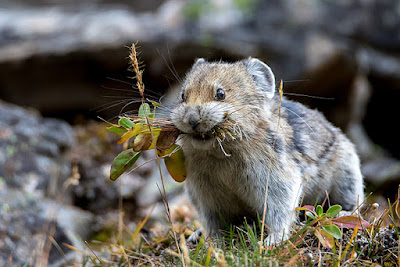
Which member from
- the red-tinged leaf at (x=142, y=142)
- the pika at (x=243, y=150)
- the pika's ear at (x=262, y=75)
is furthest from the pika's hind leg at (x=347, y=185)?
the red-tinged leaf at (x=142, y=142)

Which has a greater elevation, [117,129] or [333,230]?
[117,129]

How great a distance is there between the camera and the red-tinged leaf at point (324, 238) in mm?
4215

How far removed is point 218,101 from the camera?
492cm

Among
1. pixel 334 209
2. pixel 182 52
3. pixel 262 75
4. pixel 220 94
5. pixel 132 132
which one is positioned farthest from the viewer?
pixel 182 52

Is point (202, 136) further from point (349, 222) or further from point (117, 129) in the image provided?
point (349, 222)

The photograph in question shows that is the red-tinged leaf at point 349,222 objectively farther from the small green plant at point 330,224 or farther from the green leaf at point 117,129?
the green leaf at point 117,129

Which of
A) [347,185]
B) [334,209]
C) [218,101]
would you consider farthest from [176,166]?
[347,185]

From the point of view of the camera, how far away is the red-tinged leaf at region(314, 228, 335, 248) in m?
4.21

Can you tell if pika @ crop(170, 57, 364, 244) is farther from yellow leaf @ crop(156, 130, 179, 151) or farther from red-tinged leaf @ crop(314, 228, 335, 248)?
red-tinged leaf @ crop(314, 228, 335, 248)

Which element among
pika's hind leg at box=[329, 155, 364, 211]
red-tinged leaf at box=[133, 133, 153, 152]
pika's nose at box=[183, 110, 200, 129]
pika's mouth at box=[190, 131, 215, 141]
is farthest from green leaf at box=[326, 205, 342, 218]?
red-tinged leaf at box=[133, 133, 153, 152]

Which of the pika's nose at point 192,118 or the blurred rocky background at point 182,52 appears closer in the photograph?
the pika's nose at point 192,118

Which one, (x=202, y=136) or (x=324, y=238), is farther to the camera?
(x=202, y=136)

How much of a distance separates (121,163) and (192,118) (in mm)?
976

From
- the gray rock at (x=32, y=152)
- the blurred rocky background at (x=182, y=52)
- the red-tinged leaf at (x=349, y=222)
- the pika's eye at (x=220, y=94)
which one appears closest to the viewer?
the red-tinged leaf at (x=349, y=222)
